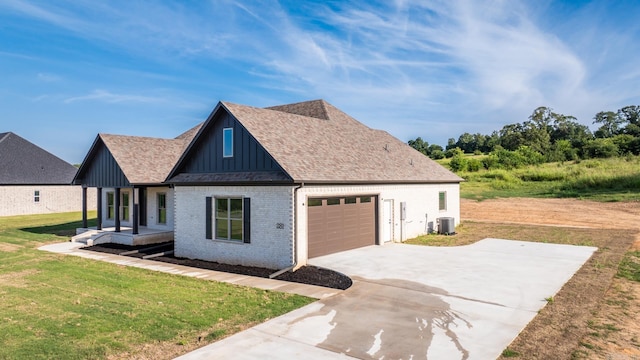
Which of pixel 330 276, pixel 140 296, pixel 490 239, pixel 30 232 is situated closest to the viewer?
pixel 140 296

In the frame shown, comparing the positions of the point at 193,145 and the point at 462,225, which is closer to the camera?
the point at 193,145

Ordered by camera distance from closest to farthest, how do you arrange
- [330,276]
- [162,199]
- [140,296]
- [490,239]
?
[140,296] → [330,276] → [490,239] → [162,199]

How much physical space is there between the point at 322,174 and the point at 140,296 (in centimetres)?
702

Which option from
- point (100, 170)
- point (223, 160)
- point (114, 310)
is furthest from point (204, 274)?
point (100, 170)

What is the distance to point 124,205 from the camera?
2356cm

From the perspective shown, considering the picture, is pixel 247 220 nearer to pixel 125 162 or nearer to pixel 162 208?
pixel 162 208

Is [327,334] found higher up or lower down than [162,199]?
lower down

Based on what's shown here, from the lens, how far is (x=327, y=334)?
7.62 metres

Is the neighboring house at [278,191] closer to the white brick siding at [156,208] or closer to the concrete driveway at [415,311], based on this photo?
the white brick siding at [156,208]

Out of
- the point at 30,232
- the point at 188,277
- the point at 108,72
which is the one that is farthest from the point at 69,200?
the point at 188,277

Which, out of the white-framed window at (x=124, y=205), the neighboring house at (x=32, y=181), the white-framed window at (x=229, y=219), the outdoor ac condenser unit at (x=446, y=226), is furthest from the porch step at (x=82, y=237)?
the neighboring house at (x=32, y=181)

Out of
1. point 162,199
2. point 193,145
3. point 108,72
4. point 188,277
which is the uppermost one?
point 108,72

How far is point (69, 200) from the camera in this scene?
39.1m

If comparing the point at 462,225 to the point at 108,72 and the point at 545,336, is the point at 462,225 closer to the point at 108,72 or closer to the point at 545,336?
the point at 545,336
